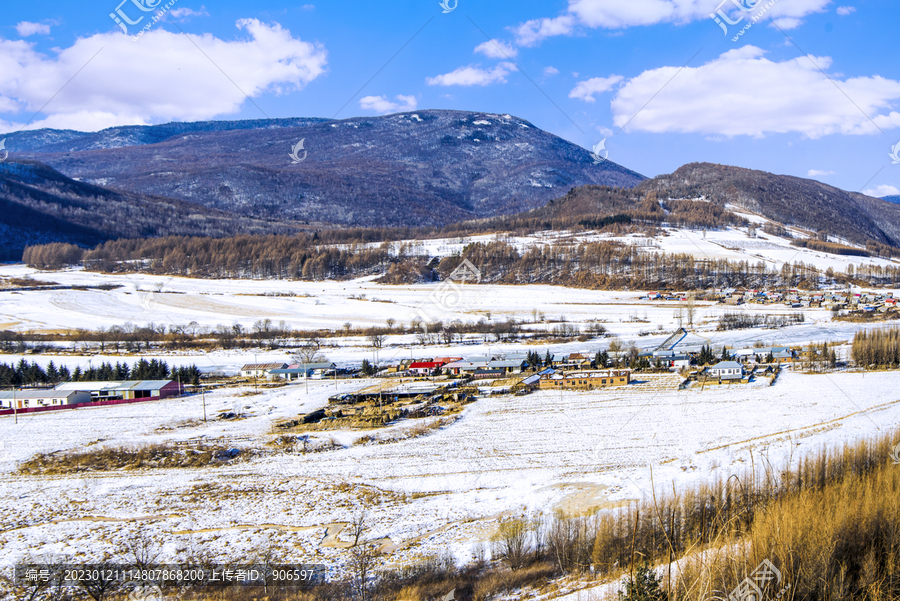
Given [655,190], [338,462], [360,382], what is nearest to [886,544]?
[338,462]

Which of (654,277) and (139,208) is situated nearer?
(654,277)

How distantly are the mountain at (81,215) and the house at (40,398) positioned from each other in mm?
88302

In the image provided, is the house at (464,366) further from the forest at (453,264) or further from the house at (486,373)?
the forest at (453,264)

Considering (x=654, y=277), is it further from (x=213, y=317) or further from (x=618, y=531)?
Result: (x=618, y=531)

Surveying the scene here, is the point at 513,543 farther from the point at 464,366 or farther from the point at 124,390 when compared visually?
the point at 124,390

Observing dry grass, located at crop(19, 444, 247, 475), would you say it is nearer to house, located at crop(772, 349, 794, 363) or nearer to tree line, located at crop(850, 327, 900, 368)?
house, located at crop(772, 349, 794, 363)

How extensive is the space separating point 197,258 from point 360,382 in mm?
72106

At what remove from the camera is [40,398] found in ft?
86.8

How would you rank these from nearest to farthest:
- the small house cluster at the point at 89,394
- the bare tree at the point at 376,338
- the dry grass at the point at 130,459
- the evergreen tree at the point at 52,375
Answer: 1. the dry grass at the point at 130,459
2. the small house cluster at the point at 89,394
3. the evergreen tree at the point at 52,375
4. the bare tree at the point at 376,338

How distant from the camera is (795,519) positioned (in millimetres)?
9375

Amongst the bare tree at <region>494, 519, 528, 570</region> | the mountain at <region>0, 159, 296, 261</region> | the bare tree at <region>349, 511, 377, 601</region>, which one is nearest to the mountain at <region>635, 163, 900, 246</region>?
the mountain at <region>0, 159, 296, 261</region>

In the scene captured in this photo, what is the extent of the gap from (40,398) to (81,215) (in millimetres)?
119191

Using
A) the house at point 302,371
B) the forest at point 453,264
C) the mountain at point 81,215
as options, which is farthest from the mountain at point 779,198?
the house at point 302,371

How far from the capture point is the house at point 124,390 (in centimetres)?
2770
